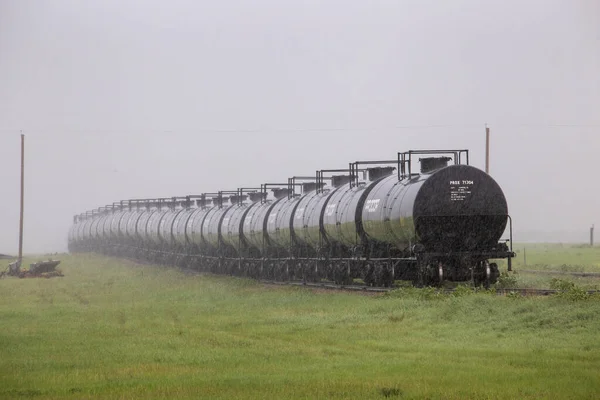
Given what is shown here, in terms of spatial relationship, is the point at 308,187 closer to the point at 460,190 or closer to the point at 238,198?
the point at 238,198

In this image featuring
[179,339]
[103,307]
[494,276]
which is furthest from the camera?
[103,307]

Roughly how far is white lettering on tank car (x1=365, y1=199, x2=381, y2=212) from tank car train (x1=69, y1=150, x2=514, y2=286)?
74 millimetres

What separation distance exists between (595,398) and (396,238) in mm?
15474

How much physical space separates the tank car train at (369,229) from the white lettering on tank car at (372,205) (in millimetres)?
74

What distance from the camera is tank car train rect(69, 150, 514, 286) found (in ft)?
84.4

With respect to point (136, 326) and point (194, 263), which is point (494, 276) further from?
point (194, 263)

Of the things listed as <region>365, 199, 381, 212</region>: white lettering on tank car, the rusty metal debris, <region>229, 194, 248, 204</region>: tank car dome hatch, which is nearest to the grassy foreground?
<region>365, 199, 381, 212</region>: white lettering on tank car

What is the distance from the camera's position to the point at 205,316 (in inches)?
970

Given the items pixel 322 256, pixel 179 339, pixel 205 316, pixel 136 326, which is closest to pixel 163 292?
pixel 322 256

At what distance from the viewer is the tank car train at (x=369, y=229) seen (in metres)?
25.7

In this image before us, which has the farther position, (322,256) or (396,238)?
(322,256)

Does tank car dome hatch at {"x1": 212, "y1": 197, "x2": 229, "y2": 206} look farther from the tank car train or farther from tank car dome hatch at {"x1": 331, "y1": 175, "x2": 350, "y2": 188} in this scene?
tank car dome hatch at {"x1": 331, "y1": 175, "x2": 350, "y2": 188}

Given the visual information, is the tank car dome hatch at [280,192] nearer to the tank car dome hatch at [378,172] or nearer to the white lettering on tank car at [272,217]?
the white lettering on tank car at [272,217]

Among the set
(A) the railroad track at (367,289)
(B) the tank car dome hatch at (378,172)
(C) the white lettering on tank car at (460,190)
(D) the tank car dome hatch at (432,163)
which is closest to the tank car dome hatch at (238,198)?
(A) the railroad track at (367,289)
